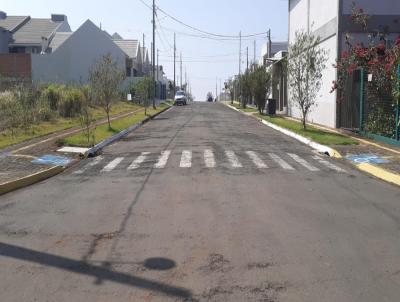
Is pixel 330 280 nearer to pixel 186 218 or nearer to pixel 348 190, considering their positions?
pixel 186 218

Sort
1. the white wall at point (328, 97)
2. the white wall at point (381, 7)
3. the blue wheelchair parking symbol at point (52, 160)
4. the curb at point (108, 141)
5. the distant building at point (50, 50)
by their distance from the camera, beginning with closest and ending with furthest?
the blue wheelchair parking symbol at point (52, 160), the curb at point (108, 141), the white wall at point (381, 7), the white wall at point (328, 97), the distant building at point (50, 50)

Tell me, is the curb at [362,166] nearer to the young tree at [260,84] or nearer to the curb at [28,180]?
the curb at [28,180]

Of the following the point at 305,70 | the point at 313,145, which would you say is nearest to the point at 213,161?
the point at 313,145

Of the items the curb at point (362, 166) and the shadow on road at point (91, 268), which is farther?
the curb at point (362, 166)

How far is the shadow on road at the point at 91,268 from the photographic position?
5.12m

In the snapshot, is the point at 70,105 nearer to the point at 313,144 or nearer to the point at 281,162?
the point at 313,144

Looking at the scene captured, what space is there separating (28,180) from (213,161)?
4786mm

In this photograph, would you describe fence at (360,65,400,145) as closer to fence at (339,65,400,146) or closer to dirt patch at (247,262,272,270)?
fence at (339,65,400,146)

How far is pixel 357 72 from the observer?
73.2 feet

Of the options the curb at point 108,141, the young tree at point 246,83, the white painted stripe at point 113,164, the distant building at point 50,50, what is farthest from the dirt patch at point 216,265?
the distant building at point 50,50

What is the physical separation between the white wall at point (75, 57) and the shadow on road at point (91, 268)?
→ 55.2m

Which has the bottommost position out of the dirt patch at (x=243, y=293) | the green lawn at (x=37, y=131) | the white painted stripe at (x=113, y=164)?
the white painted stripe at (x=113, y=164)

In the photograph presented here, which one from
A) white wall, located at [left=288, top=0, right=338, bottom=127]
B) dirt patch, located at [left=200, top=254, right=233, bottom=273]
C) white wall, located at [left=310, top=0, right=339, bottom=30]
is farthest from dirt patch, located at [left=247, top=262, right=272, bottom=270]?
white wall, located at [left=310, top=0, right=339, bottom=30]

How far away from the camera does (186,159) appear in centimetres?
1468
